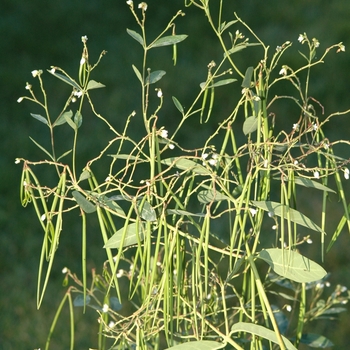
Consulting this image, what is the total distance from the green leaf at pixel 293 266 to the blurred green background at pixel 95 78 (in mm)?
1121

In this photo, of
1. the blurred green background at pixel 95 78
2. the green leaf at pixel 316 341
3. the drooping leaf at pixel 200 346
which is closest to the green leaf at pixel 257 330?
the drooping leaf at pixel 200 346

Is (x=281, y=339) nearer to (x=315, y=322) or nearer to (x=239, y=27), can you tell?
(x=315, y=322)

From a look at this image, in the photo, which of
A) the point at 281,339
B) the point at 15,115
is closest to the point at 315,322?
the point at 281,339

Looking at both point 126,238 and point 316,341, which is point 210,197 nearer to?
point 126,238

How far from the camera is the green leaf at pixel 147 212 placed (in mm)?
668

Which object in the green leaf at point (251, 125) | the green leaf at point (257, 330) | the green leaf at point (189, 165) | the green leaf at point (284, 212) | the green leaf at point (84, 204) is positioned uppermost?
the green leaf at point (251, 125)

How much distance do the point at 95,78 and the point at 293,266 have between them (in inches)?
96.0

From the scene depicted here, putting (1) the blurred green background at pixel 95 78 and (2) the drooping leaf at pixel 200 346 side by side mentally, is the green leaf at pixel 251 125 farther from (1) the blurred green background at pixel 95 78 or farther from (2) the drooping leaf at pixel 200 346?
(1) the blurred green background at pixel 95 78

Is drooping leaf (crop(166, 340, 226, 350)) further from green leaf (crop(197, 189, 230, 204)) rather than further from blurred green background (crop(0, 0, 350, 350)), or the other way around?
blurred green background (crop(0, 0, 350, 350))

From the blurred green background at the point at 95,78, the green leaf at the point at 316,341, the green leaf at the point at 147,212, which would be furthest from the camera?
the blurred green background at the point at 95,78

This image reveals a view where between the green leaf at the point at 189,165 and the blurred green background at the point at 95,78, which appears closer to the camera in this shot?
the green leaf at the point at 189,165

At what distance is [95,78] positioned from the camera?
3.04 metres

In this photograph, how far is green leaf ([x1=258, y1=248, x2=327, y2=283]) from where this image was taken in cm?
69

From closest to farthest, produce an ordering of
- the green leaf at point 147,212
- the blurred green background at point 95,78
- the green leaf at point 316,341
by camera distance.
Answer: the green leaf at point 147,212 → the green leaf at point 316,341 → the blurred green background at point 95,78
